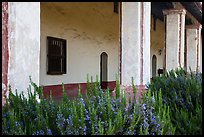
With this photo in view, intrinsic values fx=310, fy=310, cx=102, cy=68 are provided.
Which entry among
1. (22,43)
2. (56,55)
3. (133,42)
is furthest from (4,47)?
(56,55)

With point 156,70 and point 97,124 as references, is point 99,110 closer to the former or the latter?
point 97,124

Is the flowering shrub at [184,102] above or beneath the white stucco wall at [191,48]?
beneath

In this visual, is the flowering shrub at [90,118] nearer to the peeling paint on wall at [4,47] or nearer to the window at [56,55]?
the peeling paint on wall at [4,47]

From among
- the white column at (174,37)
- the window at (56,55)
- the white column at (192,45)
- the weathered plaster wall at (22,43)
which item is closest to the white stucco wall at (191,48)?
the white column at (192,45)

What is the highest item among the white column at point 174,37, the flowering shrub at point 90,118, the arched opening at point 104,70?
the white column at point 174,37

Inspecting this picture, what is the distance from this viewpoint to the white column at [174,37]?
401 inches

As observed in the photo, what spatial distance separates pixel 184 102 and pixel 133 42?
108 inches

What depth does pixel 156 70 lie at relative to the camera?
1838cm

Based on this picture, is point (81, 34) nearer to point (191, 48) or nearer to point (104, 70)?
point (104, 70)

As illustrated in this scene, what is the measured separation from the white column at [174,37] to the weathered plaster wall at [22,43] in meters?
7.05

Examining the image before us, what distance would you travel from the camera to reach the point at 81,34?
1027 centimetres

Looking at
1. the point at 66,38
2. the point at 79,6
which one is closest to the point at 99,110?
the point at 66,38

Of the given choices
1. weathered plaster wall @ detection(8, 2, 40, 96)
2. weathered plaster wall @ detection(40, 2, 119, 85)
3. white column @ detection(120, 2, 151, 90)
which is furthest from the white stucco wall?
weathered plaster wall @ detection(8, 2, 40, 96)

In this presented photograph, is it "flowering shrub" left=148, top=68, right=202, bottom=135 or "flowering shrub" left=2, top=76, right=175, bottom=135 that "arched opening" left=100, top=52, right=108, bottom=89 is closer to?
"flowering shrub" left=148, top=68, right=202, bottom=135
